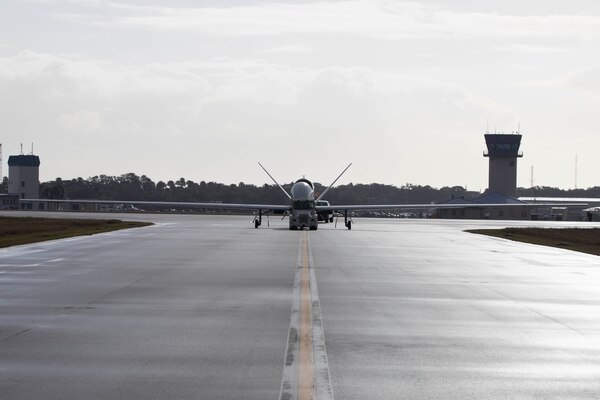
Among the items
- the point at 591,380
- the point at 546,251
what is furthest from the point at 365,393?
the point at 546,251

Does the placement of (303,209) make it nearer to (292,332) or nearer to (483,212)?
(292,332)

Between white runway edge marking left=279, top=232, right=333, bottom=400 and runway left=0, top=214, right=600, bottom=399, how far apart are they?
3 cm

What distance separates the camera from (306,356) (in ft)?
37.3

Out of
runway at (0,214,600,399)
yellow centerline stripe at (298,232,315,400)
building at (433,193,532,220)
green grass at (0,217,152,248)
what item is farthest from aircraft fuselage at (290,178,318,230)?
building at (433,193,532,220)

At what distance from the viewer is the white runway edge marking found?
30.6 feet

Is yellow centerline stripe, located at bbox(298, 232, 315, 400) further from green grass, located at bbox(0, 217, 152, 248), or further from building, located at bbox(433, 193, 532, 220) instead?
building, located at bbox(433, 193, 532, 220)

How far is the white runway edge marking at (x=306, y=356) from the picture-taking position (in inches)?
367

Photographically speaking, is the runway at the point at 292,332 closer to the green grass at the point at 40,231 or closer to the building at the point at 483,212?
the green grass at the point at 40,231

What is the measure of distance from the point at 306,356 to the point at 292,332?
2179mm

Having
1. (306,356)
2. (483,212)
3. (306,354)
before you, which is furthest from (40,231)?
(483,212)

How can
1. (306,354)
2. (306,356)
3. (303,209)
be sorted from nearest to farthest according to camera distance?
(306,356)
(306,354)
(303,209)

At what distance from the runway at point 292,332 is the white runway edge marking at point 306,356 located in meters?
0.03

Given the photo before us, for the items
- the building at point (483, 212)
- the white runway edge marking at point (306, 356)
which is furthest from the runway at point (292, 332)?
the building at point (483, 212)

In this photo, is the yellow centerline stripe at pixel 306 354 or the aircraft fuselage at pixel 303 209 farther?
the aircraft fuselage at pixel 303 209
